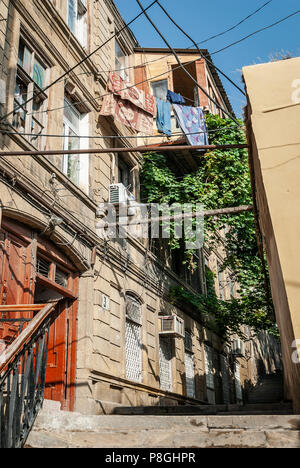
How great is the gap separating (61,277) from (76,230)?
0.98 metres

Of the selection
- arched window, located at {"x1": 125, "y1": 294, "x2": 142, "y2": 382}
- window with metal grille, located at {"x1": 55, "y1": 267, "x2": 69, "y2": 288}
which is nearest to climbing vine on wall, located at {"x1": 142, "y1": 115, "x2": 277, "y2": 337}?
arched window, located at {"x1": 125, "y1": 294, "x2": 142, "y2": 382}

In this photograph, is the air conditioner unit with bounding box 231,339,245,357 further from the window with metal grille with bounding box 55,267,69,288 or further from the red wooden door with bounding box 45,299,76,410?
the window with metal grille with bounding box 55,267,69,288

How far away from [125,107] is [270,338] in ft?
85.5

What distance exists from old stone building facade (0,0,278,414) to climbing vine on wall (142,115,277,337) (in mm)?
737

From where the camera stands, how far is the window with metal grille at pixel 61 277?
9000mm

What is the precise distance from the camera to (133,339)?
1123 centimetres

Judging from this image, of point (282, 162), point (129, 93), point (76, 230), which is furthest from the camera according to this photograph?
point (129, 93)

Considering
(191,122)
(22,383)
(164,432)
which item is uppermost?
(191,122)

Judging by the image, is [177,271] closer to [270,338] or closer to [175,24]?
[175,24]

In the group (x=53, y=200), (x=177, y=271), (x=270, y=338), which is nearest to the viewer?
(x=53, y=200)

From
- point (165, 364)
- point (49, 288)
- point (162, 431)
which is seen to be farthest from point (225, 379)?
point (162, 431)

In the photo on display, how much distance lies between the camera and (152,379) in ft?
37.9

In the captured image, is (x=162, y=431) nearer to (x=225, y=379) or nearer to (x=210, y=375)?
(x=210, y=375)

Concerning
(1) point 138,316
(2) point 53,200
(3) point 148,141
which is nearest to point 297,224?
(2) point 53,200
